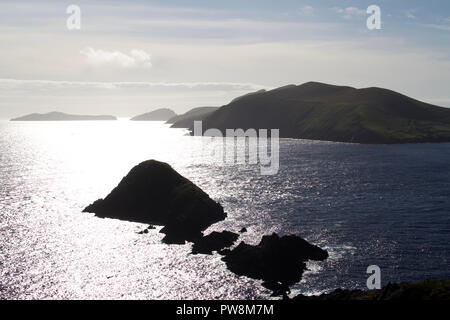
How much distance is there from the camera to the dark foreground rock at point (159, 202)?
301 ft

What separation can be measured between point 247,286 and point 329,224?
1473 inches

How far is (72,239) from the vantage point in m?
84.1

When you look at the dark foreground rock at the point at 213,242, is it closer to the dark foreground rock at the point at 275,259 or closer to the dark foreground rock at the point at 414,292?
the dark foreground rock at the point at 275,259

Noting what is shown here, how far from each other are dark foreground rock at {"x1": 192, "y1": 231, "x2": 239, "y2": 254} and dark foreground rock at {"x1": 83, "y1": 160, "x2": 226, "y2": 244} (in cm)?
900

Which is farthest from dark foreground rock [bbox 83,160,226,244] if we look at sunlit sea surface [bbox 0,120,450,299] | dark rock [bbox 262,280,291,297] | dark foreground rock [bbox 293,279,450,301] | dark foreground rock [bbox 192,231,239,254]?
dark foreground rock [bbox 293,279,450,301]

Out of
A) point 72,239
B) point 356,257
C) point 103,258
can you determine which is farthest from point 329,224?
point 72,239

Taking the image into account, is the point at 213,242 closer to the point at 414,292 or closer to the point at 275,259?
the point at 275,259

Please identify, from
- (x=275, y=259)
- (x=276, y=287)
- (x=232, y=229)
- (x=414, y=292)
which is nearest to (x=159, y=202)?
(x=232, y=229)

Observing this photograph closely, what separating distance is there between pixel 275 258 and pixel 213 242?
1500 cm

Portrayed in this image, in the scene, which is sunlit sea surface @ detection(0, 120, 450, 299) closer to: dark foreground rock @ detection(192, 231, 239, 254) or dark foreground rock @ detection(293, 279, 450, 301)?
dark foreground rock @ detection(192, 231, 239, 254)

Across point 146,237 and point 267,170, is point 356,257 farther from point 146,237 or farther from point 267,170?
point 267,170

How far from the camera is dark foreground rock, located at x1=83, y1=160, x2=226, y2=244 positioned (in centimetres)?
9181

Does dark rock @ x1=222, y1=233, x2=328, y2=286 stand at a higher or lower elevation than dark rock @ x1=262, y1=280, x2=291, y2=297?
higher

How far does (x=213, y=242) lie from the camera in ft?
251
